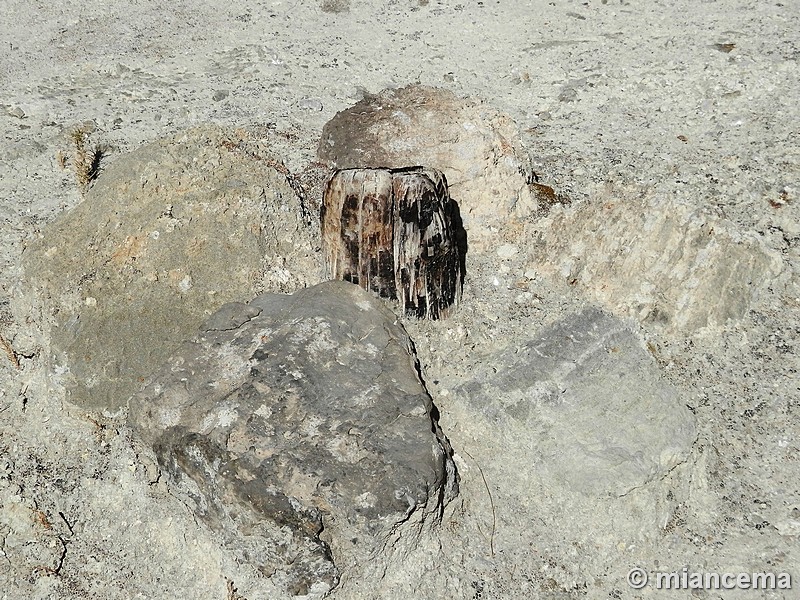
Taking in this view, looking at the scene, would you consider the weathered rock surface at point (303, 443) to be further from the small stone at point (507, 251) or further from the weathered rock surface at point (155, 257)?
the small stone at point (507, 251)

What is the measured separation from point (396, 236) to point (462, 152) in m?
1.08

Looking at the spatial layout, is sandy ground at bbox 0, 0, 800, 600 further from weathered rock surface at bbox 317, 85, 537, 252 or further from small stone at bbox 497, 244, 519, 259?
weathered rock surface at bbox 317, 85, 537, 252

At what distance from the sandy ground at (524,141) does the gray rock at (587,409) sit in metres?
0.18

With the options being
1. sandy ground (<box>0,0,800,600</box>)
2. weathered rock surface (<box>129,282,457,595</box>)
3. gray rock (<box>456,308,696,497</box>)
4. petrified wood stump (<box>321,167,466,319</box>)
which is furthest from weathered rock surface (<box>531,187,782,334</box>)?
weathered rock surface (<box>129,282,457,595</box>)

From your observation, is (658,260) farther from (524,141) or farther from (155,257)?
(155,257)

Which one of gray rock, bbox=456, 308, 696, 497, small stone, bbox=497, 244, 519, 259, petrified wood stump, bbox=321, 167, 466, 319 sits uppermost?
petrified wood stump, bbox=321, 167, 466, 319

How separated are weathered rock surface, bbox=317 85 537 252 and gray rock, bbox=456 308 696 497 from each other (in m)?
1.06

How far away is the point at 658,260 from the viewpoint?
442cm

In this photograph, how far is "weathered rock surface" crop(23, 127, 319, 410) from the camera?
12.1 feet

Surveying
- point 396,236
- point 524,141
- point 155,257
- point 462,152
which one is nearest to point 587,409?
point 396,236

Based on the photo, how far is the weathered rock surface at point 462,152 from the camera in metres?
4.65

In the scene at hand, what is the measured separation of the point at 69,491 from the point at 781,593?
322 cm

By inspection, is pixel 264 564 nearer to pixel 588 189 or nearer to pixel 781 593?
pixel 781 593

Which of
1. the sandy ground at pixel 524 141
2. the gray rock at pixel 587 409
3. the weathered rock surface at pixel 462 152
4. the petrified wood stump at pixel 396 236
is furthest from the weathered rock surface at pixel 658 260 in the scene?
the petrified wood stump at pixel 396 236
